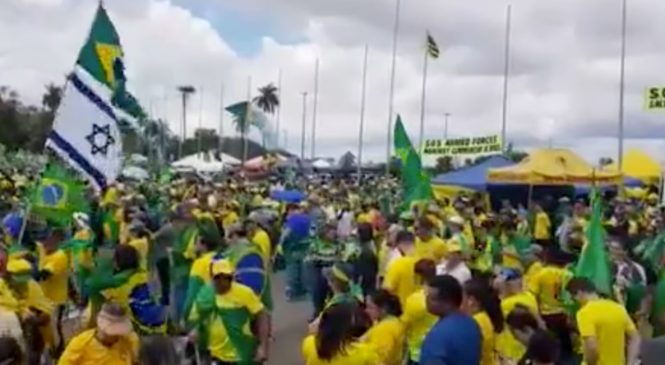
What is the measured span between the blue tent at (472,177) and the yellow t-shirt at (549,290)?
835 inches

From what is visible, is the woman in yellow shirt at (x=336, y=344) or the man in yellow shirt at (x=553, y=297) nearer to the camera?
the woman in yellow shirt at (x=336, y=344)

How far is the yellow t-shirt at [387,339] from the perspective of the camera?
753 centimetres

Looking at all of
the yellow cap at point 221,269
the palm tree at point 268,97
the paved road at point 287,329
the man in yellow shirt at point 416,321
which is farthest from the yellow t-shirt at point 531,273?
the palm tree at point 268,97

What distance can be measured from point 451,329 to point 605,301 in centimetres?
221

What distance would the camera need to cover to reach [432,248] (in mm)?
11750

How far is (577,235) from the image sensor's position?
13289mm

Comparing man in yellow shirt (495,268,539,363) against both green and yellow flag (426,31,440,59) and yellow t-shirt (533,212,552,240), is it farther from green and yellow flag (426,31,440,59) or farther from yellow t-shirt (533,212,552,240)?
green and yellow flag (426,31,440,59)

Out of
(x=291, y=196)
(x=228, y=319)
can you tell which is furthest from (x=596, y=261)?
(x=291, y=196)

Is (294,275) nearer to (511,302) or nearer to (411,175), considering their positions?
(411,175)

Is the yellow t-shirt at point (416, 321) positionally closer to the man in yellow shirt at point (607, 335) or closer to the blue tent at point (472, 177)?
the man in yellow shirt at point (607, 335)

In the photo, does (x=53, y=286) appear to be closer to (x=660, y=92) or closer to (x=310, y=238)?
(x=310, y=238)

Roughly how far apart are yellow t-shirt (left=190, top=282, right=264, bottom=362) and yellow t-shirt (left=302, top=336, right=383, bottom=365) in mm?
1922

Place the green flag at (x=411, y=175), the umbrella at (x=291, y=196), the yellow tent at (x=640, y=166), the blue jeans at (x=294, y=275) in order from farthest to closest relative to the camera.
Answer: the yellow tent at (x=640, y=166), the umbrella at (x=291, y=196), the green flag at (x=411, y=175), the blue jeans at (x=294, y=275)

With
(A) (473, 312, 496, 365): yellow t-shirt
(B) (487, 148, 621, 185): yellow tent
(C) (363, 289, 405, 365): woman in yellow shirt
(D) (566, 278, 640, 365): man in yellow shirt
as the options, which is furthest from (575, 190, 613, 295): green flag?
(B) (487, 148, 621, 185): yellow tent
